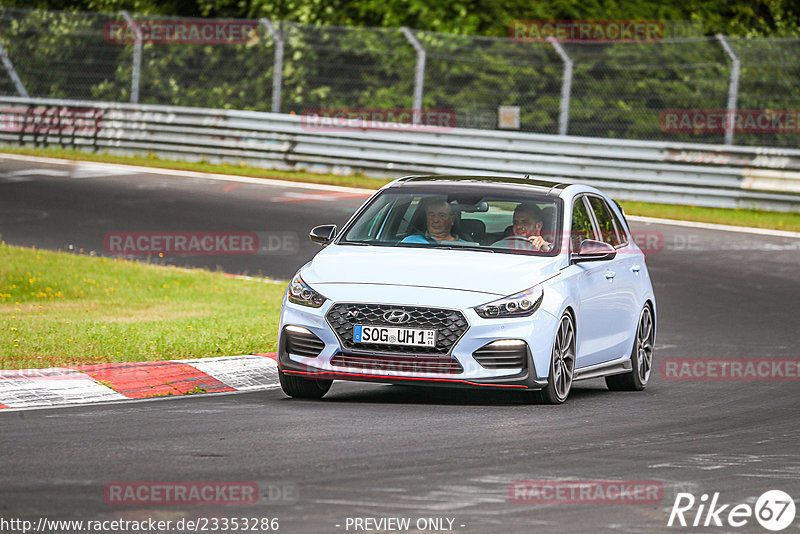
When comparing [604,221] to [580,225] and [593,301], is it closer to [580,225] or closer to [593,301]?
[580,225]

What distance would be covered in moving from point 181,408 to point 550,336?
242cm

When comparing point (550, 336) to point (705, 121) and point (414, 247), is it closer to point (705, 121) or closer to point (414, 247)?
point (414, 247)

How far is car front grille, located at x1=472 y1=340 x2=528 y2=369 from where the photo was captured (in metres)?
9.59

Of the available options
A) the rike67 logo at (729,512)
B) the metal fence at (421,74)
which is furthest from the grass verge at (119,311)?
the metal fence at (421,74)

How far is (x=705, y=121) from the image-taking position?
25812 millimetres

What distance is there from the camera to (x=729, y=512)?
6797 millimetres

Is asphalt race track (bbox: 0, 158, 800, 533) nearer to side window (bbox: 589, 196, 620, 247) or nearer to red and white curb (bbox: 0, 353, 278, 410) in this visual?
red and white curb (bbox: 0, 353, 278, 410)

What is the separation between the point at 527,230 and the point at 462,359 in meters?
1.52

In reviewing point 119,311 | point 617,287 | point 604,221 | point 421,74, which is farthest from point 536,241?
point 421,74

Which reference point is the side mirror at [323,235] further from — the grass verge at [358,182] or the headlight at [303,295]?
the grass verge at [358,182]

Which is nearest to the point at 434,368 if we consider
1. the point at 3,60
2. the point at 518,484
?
the point at 518,484

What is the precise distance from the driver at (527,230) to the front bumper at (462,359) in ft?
2.87

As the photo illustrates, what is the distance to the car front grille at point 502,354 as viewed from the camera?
9.59 meters

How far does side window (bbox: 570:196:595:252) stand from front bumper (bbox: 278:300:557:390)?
126 cm
